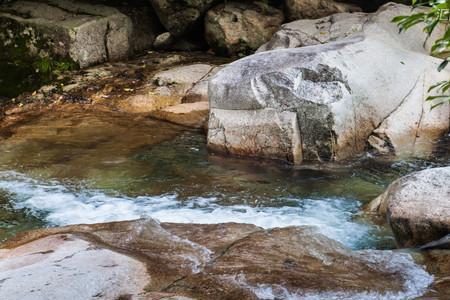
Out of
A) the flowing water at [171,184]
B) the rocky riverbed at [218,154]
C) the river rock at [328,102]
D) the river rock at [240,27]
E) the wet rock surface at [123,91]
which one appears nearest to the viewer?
the rocky riverbed at [218,154]

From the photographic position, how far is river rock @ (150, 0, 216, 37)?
12.4 metres

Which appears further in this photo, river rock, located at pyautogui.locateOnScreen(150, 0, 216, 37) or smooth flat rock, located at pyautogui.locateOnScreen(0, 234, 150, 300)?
river rock, located at pyautogui.locateOnScreen(150, 0, 216, 37)

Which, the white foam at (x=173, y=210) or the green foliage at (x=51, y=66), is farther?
the green foliage at (x=51, y=66)

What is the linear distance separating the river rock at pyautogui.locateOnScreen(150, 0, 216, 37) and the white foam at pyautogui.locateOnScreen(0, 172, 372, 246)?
681cm

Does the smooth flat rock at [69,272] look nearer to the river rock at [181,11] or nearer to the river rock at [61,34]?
the river rock at [61,34]

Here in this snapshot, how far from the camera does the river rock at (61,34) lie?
1133cm

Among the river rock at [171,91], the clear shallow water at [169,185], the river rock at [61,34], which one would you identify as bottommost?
the clear shallow water at [169,185]

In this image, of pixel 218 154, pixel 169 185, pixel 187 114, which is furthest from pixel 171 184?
pixel 187 114

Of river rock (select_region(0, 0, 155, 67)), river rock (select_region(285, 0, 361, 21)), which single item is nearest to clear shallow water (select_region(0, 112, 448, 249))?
river rock (select_region(0, 0, 155, 67))

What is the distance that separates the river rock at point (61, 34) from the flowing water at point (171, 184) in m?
3.00

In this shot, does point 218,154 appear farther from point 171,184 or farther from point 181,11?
point 181,11

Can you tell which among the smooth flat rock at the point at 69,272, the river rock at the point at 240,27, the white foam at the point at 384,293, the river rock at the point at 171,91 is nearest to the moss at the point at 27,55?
the river rock at the point at 171,91

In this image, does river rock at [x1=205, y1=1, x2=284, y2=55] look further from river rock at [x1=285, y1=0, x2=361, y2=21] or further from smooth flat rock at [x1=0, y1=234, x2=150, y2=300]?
smooth flat rock at [x1=0, y1=234, x2=150, y2=300]

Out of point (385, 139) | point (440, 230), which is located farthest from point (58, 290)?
→ point (385, 139)
